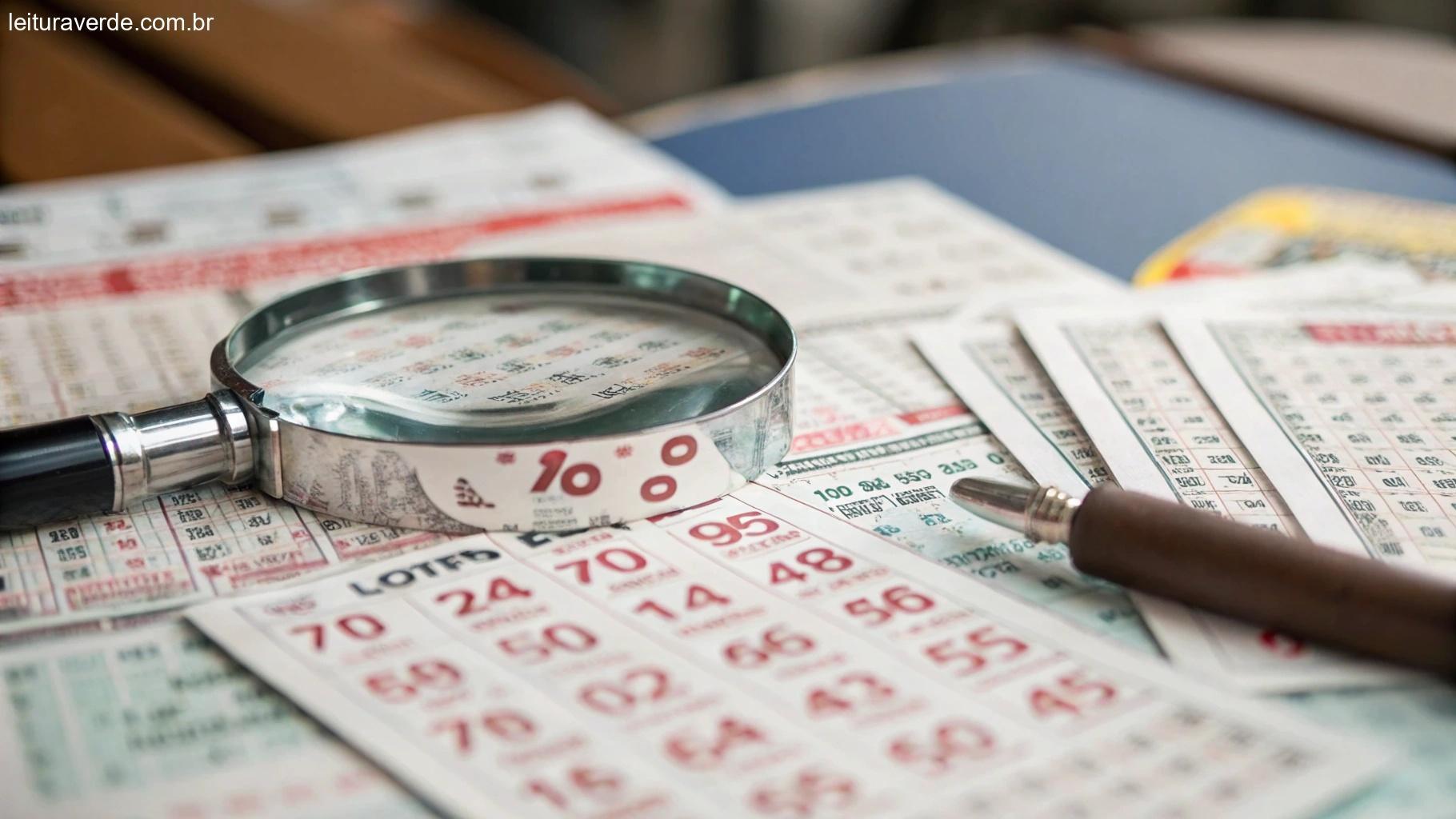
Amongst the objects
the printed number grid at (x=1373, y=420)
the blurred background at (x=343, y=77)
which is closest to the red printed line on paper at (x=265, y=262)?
the blurred background at (x=343, y=77)

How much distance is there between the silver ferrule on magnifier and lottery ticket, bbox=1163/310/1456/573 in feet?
1.68

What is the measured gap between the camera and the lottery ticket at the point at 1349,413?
0.65m

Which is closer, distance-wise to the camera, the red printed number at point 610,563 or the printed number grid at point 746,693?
the printed number grid at point 746,693

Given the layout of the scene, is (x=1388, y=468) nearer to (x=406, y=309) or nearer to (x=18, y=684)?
(x=406, y=309)

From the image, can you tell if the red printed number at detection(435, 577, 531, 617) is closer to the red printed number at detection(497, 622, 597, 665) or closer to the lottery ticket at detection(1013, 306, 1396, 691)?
the red printed number at detection(497, 622, 597, 665)

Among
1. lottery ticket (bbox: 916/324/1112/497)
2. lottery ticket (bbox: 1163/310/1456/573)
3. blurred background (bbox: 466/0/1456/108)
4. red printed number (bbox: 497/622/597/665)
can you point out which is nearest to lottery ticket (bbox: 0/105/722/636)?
red printed number (bbox: 497/622/597/665)

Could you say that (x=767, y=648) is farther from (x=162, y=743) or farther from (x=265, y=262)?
(x=265, y=262)

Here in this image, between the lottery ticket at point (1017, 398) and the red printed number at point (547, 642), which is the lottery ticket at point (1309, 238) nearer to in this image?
the lottery ticket at point (1017, 398)

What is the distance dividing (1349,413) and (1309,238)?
0.36 m

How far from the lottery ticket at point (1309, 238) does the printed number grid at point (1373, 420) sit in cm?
15

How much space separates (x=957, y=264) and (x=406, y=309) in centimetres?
45

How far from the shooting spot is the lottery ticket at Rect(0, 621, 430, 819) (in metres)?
0.47

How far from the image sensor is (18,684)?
1.74ft

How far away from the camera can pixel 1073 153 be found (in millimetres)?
1332
